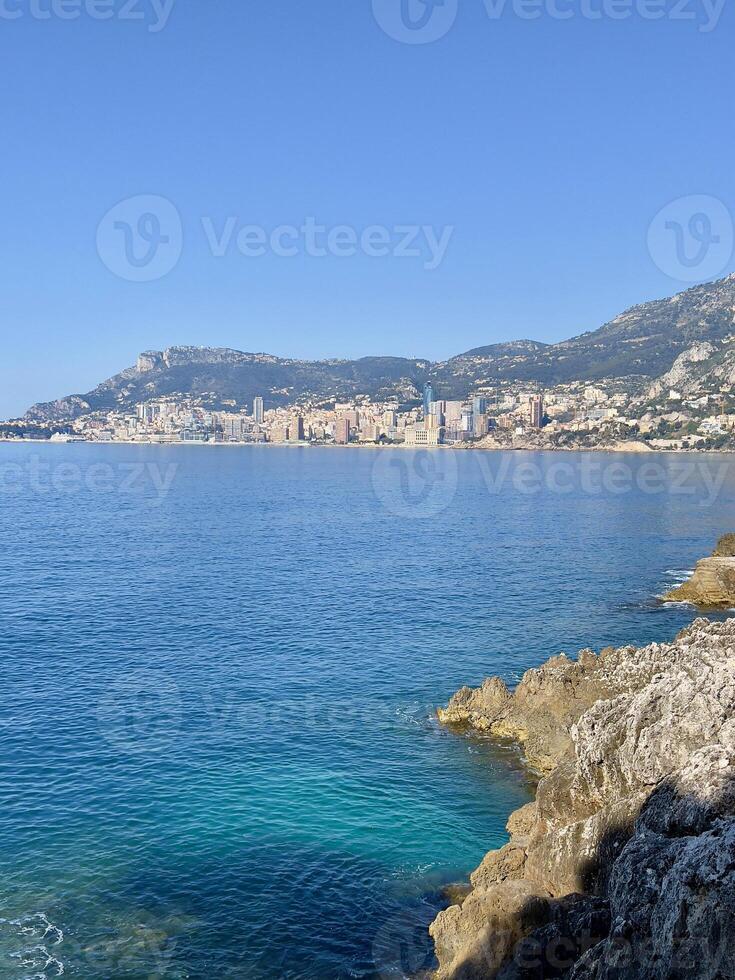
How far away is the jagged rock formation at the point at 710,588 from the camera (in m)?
52.8

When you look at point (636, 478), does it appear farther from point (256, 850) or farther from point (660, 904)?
point (660, 904)

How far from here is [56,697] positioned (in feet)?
117

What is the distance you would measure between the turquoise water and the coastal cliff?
3.18 meters

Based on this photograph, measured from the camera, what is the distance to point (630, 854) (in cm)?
1189

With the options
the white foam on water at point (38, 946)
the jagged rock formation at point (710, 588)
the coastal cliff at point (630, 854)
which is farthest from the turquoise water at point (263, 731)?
the coastal cliff at point (630, 854)

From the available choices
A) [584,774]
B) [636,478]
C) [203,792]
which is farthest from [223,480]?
[584,774]

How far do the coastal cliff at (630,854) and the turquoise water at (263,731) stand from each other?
3185 millimetres

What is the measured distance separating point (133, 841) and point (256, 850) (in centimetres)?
350

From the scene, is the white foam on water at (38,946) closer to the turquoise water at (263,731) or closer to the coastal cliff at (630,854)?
the turquoise water at (263,731)

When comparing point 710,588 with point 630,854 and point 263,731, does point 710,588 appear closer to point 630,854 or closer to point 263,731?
point 263,731

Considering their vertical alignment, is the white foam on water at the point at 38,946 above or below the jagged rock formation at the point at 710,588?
below

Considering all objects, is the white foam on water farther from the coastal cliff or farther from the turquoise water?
the coastal cliff

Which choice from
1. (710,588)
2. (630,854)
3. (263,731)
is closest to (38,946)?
(263,731)

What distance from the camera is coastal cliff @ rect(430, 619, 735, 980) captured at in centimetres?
1021
